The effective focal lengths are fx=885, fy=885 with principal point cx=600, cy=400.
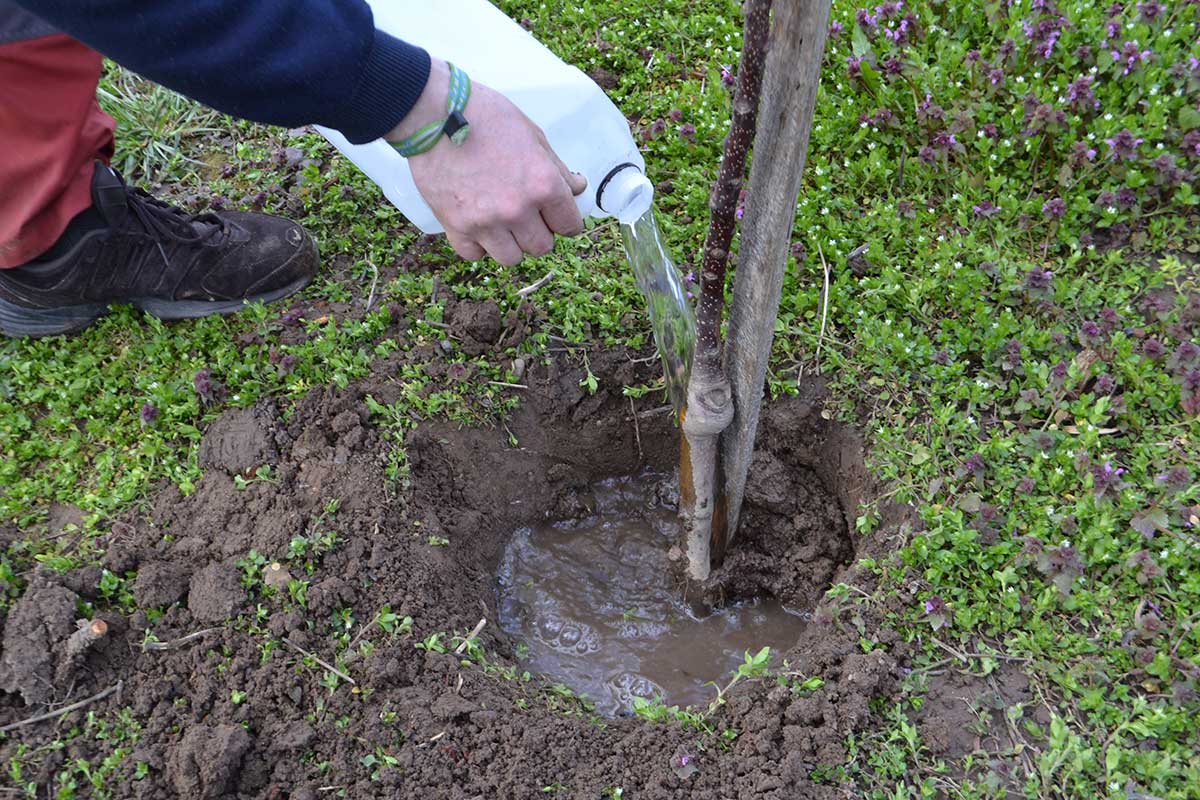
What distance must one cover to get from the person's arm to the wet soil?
0.95 meters

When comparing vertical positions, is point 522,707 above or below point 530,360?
below

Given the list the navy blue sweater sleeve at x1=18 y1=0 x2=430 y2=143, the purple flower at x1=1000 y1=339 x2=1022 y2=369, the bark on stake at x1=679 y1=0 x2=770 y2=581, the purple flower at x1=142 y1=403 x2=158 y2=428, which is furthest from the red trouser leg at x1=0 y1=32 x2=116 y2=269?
the purple flower at x1=1000 y1=339 x2=1022 y2=369

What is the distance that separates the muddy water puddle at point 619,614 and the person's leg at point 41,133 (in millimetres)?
1704

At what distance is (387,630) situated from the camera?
7.32ft

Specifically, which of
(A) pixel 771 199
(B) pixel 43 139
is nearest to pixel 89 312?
(B) pixel 43 139

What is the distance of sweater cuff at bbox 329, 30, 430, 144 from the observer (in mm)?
1600

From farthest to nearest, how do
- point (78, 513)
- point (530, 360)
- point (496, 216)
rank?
1. point (530, 360)
2. point (78, 513)
3. point (496, 216)

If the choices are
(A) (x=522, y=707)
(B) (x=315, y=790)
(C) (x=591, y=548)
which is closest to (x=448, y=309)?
(C) (x=591, y=548)

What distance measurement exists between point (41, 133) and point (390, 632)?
1.72m

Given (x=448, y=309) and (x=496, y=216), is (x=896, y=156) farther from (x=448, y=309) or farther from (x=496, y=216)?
(x=496, y=216)

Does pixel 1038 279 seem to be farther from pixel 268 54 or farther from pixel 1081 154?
pixel 268 54

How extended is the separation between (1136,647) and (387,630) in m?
1.81

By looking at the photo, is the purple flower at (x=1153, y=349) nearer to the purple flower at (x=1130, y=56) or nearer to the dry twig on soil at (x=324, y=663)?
the purple flower at (x=1130, y=56)

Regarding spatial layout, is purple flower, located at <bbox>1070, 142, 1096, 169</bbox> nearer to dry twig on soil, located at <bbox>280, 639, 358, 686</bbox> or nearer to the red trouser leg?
dry twig on soil, located at <bbox>280, 639, 358, 686</bbox>
